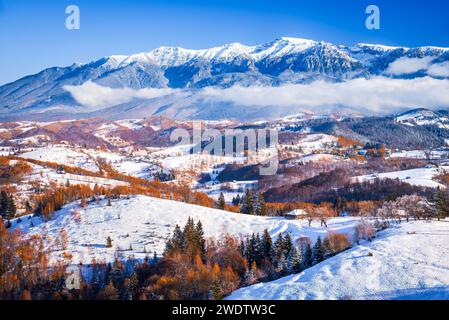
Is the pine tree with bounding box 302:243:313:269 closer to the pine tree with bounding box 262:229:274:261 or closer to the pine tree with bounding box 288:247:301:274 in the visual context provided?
the pine tree with bounding box 288:247:301:274

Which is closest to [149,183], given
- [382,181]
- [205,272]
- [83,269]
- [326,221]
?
[382,181]

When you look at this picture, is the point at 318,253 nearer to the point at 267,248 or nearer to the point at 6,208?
the point at 267,248

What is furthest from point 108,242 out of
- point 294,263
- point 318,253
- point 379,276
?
point 379,276

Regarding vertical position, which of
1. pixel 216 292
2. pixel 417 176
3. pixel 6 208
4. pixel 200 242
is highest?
pixel 6 208

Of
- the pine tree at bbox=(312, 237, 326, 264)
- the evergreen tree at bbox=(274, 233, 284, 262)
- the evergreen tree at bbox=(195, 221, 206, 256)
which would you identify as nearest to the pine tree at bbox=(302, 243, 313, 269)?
the pine tree at bbox=(312, 237, 326, 264)

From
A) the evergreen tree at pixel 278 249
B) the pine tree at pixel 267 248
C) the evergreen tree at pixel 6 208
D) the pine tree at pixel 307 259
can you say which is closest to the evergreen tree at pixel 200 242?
the pine tree at pixel 267 248
